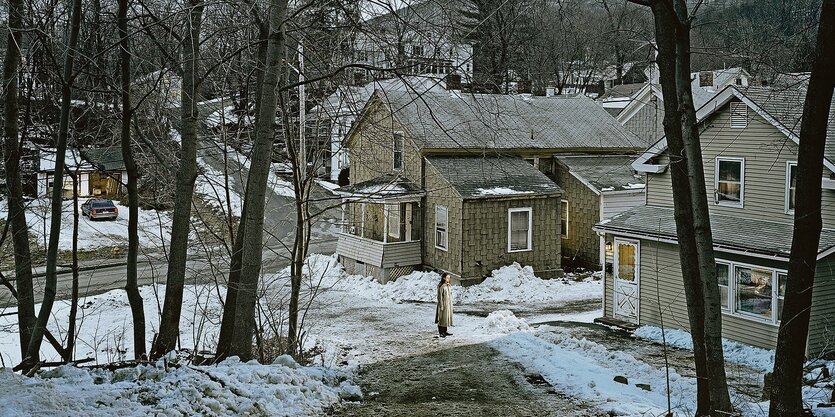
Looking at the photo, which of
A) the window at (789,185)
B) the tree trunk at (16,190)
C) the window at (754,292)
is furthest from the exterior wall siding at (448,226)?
the tree trunk at (16,190)

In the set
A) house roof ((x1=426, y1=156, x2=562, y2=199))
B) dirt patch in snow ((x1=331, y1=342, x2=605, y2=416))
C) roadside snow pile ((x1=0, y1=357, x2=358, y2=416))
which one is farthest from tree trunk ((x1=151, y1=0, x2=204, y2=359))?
house roof ((x1=426, y1=156, x2=562, y2=199))

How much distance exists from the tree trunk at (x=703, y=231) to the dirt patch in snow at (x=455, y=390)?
1819 mm

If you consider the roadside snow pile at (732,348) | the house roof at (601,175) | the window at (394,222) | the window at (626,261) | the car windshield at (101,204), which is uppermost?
the house roof at (601,175)

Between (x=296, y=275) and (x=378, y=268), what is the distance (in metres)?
13.8

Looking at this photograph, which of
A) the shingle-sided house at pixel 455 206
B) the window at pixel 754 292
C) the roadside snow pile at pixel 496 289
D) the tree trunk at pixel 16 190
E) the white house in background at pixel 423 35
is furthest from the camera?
the shingle-sided house at pixel 455 206

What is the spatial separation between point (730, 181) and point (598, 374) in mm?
8662

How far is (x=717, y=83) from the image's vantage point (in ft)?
141

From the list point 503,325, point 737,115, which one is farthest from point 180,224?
point 737,115

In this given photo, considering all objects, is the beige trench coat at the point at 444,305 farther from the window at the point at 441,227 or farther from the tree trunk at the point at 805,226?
the tree trunk at the point at 805,226

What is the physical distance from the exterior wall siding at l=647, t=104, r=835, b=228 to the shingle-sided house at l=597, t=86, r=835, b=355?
2 centimetres

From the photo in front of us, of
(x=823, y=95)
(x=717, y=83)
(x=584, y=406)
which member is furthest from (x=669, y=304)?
(x=717, y=83)

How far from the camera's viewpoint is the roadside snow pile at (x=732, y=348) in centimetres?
1652

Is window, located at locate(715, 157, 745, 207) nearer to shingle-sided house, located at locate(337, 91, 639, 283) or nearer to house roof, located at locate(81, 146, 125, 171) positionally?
shingle-sided house, located at locate(337, 91, 639, 283)

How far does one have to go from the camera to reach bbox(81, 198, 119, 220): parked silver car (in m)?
38.2
